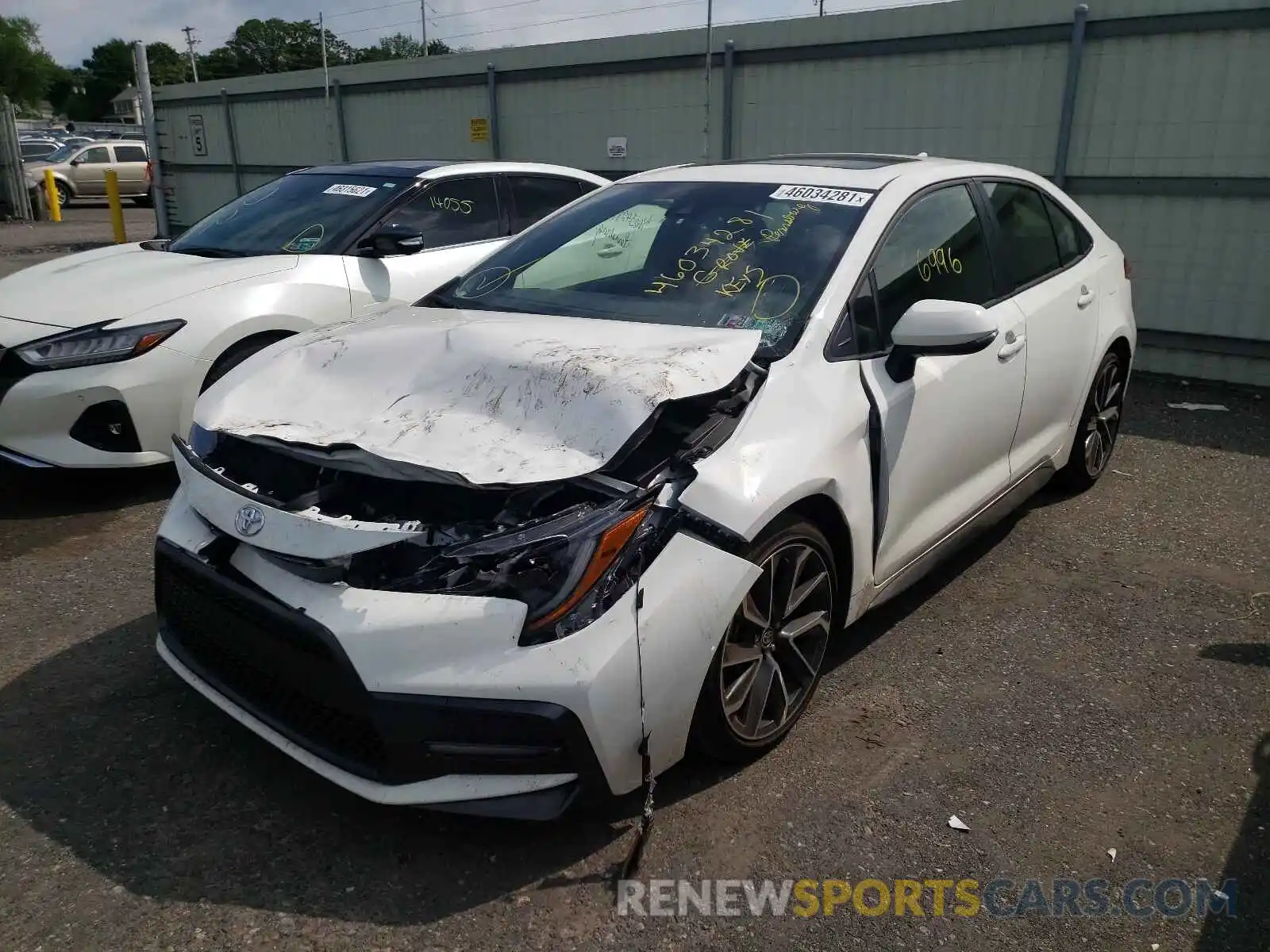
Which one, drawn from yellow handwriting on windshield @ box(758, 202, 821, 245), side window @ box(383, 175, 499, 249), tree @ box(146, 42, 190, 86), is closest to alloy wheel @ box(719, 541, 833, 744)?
yellow handwriting on windshield @ box(758, 202, 821, 245)

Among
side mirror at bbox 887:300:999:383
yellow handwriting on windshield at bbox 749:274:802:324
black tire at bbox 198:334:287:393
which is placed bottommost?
black tire at bbox 198:334:287:393

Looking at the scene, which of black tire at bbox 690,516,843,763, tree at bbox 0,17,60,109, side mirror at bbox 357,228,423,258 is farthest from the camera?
tree at bbox 0,17,60,109

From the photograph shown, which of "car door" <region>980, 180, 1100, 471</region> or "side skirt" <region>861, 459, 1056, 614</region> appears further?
"car door" <region>980, 180, 1100, 471</region>

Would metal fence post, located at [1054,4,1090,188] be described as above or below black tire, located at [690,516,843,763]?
above

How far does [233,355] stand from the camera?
494 centimetres

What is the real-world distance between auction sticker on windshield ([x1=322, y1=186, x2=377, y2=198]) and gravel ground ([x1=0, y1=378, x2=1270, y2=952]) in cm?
267

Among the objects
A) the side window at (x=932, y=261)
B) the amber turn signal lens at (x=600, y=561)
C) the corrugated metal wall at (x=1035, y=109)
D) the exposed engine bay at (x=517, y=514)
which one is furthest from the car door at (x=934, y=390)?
the corrugated metal wall at (x=1035, y=109)

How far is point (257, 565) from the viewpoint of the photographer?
2.50 m

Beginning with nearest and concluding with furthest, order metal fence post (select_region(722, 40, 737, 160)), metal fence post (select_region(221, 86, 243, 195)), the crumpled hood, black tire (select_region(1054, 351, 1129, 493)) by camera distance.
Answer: the crumpled hood → black tire (select_region(1054, 351, 1129, 493)) → metal fence post (select_region(722, 40, 737, 160)) → metal fence post (select_region(221, 86, 243, 195))

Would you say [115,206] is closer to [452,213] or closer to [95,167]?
[452,213]

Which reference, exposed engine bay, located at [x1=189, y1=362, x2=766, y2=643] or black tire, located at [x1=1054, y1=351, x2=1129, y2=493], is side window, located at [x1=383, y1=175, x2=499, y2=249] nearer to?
exposed engine bay, located at [x1=189, y1=362, x2=766, y2=643]

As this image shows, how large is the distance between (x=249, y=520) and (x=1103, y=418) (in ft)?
14.0

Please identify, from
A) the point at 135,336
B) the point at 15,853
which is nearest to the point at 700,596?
the point at 15,853

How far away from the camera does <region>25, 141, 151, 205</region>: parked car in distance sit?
84.6ft
